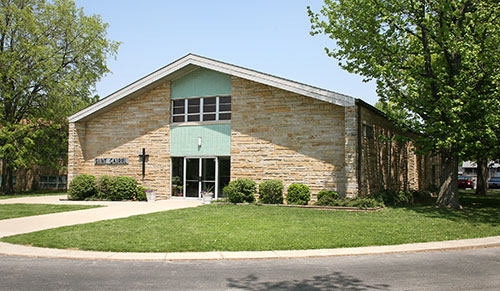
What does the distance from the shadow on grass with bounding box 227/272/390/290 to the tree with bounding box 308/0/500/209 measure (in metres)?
11.2

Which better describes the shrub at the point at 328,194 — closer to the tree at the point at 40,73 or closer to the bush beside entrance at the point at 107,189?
the bush beside entrance at the point at 107,189

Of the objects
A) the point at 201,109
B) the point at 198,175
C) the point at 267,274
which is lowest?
→ the point at 267,274

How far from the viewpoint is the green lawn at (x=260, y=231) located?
9.93m

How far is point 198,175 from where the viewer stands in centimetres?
2202

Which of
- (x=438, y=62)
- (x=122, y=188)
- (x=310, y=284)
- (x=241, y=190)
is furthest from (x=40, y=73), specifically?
(x=310, y=284)

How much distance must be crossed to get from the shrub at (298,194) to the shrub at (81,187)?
10879mm

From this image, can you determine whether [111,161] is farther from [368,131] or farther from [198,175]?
[368,131]

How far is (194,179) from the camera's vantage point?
22.1 metres

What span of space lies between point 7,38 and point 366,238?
30.6m

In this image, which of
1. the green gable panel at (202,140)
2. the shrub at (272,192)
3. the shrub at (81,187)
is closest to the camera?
the shrub at (272,192)

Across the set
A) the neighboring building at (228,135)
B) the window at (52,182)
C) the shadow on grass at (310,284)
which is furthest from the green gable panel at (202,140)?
the window at (52,182)

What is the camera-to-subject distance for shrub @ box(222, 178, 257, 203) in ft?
63.2

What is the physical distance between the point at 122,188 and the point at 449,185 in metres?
15.7

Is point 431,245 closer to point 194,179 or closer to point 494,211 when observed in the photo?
point 494,211
